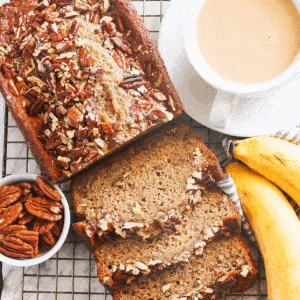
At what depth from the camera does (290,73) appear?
1372 millimetres

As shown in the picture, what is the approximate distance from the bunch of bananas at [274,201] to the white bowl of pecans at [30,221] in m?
0.84

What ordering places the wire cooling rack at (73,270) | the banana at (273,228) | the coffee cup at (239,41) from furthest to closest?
the wire cooling rack at (73,270), the banana at (273,228), the coffee cup at (239,41)

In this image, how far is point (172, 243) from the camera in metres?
1.65

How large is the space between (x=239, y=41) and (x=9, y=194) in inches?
46.4

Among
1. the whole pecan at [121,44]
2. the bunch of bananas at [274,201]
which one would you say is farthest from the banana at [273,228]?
the whole pecan at [121,44]

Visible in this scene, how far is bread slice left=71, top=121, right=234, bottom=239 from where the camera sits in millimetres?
1637

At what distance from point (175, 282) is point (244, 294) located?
0.37 m

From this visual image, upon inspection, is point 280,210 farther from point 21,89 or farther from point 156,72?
point 21,89

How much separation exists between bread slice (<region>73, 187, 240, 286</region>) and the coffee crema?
1.88 ft

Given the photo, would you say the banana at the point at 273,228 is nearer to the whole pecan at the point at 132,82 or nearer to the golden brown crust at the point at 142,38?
the golden brown crust at the point at 142,38

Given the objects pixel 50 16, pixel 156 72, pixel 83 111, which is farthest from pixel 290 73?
pixel 50 16

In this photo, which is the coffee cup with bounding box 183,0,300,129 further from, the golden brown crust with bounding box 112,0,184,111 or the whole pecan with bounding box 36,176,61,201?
the whole pecan with bounding box 36,176,61,201

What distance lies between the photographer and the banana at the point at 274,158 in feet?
5.36

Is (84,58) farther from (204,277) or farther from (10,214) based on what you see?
(204,277)
